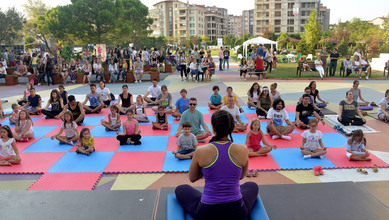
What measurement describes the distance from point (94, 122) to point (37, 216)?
24.5 ft

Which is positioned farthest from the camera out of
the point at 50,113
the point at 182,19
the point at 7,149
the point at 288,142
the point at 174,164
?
the point at 182,19

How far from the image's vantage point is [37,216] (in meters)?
3.71

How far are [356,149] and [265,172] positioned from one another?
232 centimetres

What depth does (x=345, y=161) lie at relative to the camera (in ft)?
23.0

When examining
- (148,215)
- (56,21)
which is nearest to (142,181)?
(148,215)

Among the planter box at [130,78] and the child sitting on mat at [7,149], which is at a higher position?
the planter box at [130,78]

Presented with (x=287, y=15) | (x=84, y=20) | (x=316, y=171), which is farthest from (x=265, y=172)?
(x=287, y=15)

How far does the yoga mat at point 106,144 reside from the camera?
8.09 metres

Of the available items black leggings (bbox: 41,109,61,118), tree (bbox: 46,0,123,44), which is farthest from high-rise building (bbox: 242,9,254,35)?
black leggings (bbox: 41,109,61,118)

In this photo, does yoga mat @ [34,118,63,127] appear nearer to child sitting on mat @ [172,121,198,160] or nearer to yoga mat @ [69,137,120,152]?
yoga mat @ [69,137,120,152]

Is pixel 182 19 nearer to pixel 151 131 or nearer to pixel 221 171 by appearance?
pixel 151 131

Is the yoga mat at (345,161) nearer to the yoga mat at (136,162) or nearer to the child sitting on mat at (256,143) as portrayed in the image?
the child sitting on mat at (256,143)

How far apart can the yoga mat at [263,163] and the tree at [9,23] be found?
40312 mm

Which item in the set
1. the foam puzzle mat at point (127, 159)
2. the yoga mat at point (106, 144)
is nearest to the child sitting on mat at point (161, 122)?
the foam puzzle mat at point (127, 159)
